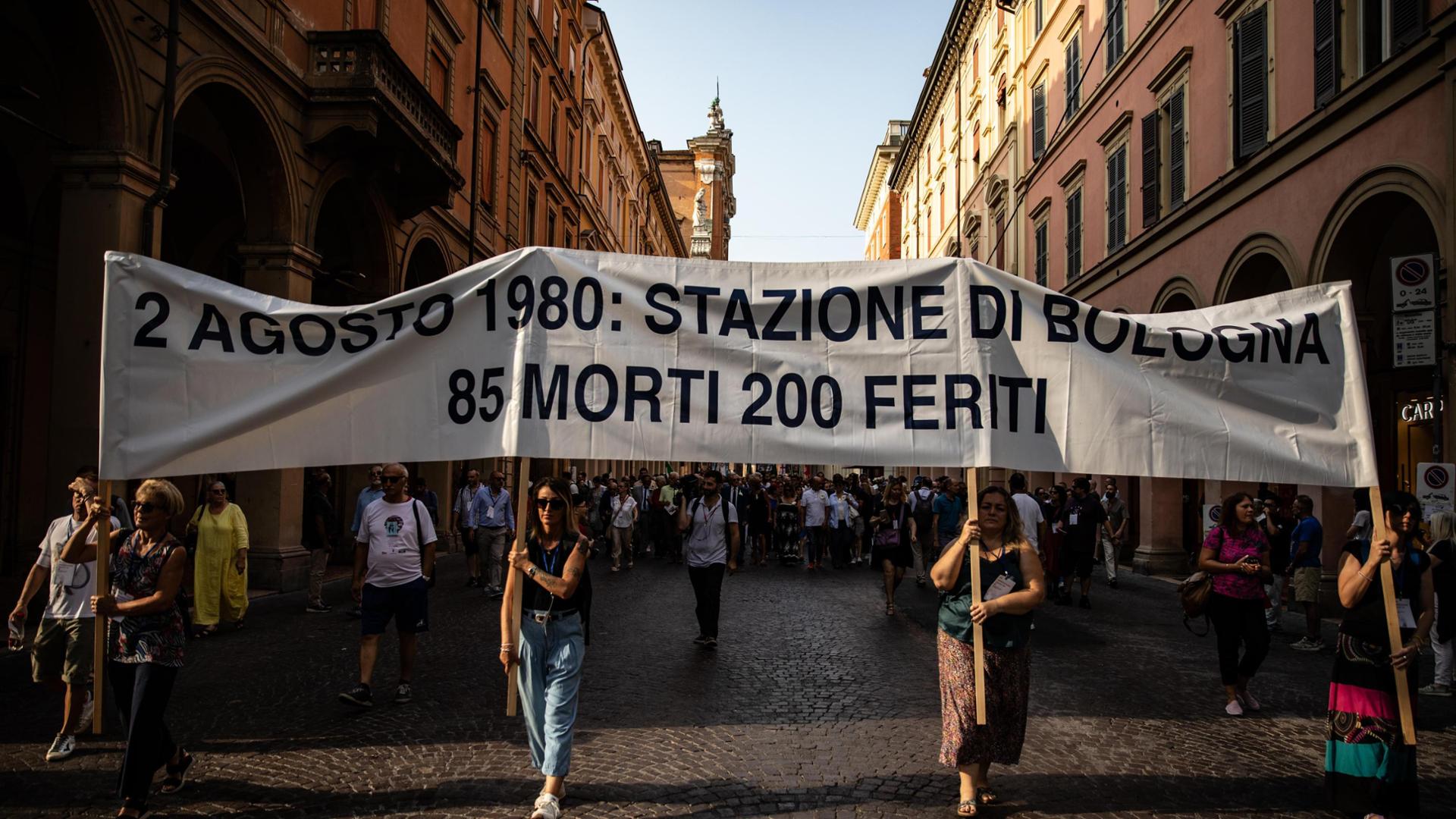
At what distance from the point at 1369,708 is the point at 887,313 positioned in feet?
9.96

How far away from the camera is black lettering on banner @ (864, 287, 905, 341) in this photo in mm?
5199

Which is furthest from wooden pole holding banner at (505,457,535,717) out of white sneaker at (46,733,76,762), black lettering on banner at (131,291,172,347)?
white sneaker at (46,733,76,762)

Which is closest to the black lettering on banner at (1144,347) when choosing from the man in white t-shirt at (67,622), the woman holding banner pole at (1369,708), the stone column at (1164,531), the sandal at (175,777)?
the woman holding banner pole at (1369,708)

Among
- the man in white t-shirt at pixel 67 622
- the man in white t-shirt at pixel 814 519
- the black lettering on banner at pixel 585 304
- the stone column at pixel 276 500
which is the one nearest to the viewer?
the black lettering on banner at pixel 585 304

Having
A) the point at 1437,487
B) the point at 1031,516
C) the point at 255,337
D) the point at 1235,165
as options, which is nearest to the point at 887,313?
the point at 255,337

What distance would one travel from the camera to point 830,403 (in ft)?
16.9

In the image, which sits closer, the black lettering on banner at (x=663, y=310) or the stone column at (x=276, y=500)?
the black lettering on banner at (x=663, y=310)

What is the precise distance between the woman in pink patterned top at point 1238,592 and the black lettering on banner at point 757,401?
3.95 metres

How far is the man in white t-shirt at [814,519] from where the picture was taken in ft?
66.1

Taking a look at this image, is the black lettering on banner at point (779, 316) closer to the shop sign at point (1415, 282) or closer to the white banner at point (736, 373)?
the white banner at point (736, 373)

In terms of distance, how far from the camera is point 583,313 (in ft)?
17.0

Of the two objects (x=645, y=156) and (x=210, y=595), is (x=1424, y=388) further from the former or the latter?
(x=645, y=156)

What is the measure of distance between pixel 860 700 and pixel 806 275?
148 inches

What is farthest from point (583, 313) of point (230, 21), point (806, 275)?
point (230, 21)
